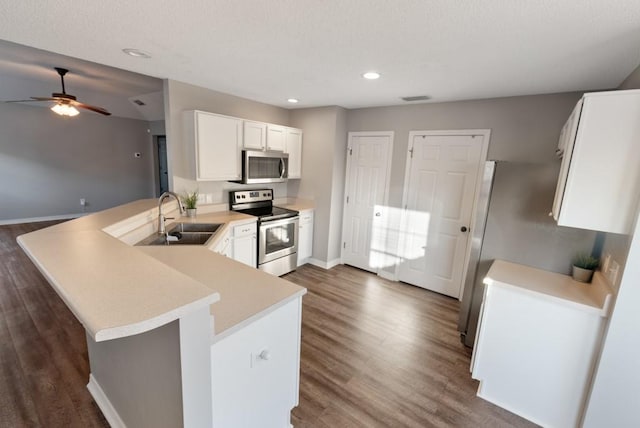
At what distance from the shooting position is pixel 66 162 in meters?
6.02

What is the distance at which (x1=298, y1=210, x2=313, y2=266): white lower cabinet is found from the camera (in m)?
4.12

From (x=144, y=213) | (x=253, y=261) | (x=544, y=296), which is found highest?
(x=144, y=213)

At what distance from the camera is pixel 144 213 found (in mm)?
2361

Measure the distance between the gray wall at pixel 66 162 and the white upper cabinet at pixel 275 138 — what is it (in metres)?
4.97

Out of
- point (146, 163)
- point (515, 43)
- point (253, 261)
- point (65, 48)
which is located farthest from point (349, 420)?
point (146, 163)

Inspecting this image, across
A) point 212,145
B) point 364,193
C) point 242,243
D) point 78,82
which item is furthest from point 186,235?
point 78,82

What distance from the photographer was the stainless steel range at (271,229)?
353 cm

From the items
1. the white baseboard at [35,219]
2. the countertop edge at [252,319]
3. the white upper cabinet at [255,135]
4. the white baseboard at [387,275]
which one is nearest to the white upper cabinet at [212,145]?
the white upper cabinet at [255,135]

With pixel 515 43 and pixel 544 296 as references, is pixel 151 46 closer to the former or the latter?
pixel 515 43

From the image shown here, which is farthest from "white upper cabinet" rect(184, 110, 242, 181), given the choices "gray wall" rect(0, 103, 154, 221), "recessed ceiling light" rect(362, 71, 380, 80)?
"gray wall" rect(0, 103, 154, 221)

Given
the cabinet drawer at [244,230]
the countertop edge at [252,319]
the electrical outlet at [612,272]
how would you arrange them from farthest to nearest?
the cabinet drawer at [244,230], the electrical outlet at [612,272], the countertop edge at [252,319]

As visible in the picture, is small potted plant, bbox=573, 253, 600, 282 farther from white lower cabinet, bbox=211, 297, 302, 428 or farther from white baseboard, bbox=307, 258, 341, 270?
white baseboard, bbox=307, 258, 341, 270

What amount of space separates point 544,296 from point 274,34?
7.73 feet

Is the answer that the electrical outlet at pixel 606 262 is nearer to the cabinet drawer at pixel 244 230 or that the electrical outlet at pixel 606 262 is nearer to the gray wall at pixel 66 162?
the cabinet drawer at pixel 244 230
